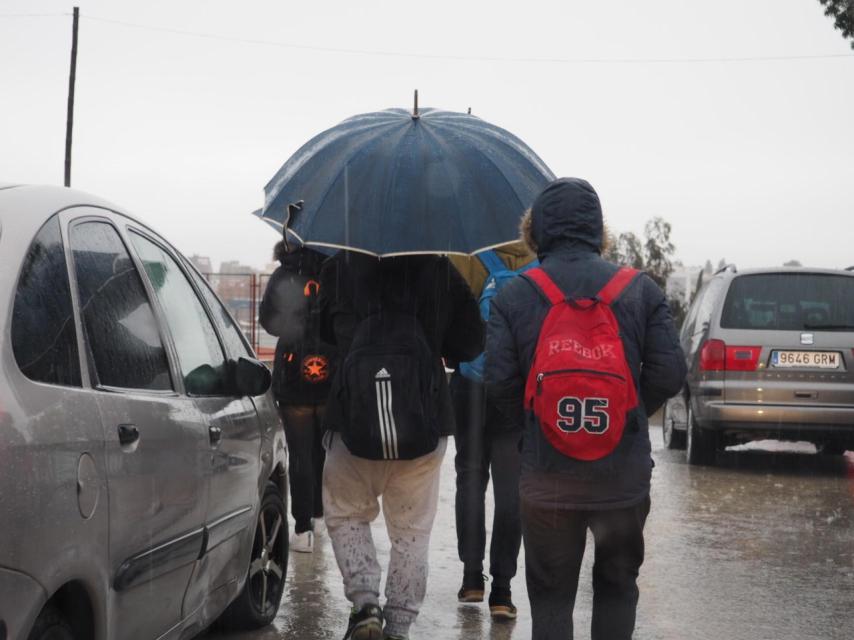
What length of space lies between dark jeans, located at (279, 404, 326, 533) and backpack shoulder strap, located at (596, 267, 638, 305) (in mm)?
3494

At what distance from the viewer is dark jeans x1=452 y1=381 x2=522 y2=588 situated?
19.6 feet

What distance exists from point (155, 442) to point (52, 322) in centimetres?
58

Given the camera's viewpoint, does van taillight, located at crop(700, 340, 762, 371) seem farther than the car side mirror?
Yes

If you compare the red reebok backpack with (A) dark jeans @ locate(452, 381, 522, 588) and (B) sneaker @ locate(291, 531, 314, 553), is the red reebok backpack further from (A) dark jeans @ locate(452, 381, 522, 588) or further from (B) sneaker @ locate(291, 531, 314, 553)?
(B) sneaker @ locate(291, 531, 314, 553)

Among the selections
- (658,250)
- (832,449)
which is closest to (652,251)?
(658,250)

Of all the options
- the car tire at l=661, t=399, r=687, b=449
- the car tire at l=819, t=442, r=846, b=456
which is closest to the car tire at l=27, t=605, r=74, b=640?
the car tire at l=661, t=399, r=687, b=449

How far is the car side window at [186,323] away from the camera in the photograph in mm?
4434

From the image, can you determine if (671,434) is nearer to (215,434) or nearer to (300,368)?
(300,368)

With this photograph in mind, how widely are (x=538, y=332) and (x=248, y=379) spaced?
1.14 metres

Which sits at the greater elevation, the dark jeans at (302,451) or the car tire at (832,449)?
the dark jeans at (302,451)

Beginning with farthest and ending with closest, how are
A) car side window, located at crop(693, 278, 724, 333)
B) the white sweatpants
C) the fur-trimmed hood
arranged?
1. car side window, located at crop(693, 278, 724, 333)
2. the white sweatpants
3. the fur-trimmed hood

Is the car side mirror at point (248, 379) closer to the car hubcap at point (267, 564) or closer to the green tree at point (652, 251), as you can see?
the car hubcap at point (267, 564)

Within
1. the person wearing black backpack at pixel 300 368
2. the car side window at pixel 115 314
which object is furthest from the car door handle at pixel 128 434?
the person wearing black backpack at pixel 300 368

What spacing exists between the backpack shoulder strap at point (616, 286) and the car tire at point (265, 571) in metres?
1.88
